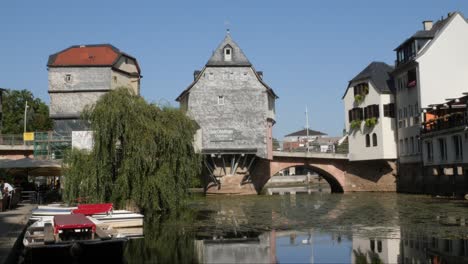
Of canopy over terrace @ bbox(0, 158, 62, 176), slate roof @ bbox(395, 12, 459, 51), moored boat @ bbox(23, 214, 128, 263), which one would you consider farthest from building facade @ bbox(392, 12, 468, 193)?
moored boat @ bbox(23, 214, 128, 263)

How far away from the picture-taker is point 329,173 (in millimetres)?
57344

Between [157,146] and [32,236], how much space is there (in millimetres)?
12264

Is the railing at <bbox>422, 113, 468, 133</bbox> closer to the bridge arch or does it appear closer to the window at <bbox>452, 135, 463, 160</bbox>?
the window at <bbox>452, 135, 463, 160</bbox>

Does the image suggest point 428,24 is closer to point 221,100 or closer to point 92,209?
point 221,100

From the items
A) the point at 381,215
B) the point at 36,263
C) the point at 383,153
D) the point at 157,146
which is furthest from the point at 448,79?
the point at 36,263

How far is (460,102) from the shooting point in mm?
42125

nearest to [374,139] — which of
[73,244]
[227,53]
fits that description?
[227,53]

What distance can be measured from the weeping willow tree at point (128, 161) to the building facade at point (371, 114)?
2925 centimetres

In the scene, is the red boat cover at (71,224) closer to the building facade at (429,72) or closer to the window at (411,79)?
the building facade at (429,72)

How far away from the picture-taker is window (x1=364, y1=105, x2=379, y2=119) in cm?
5321

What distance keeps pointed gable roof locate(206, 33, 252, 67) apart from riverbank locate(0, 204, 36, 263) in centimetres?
3113

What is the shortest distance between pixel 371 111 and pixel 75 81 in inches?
1125

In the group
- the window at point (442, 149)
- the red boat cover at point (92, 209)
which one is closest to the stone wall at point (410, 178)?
the window at point (442, 149)

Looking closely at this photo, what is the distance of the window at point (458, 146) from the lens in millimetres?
41125
